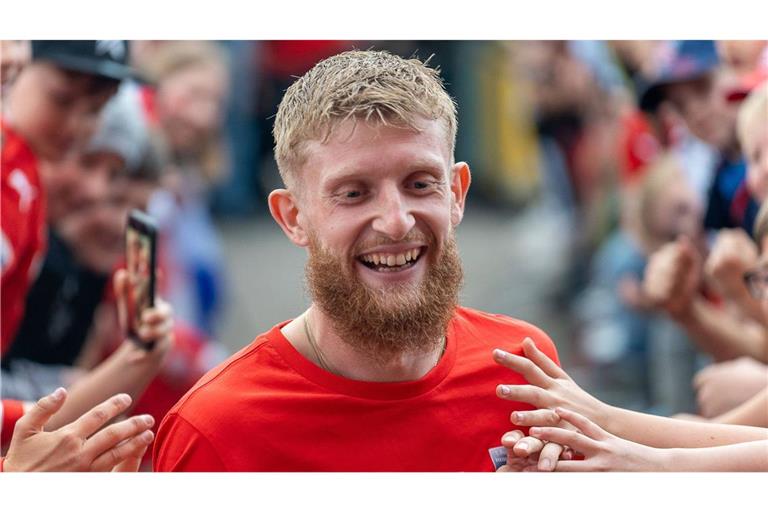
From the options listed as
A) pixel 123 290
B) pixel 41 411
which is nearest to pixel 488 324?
pixel 41 411

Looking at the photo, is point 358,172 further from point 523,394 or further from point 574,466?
point 574,466

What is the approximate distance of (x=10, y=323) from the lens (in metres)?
3.93

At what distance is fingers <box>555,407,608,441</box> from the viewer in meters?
2.12

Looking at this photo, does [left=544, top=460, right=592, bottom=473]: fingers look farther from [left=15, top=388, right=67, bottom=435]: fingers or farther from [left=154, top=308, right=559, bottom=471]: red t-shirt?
[left=15, top=388, right=67, bottom=435]: fingers

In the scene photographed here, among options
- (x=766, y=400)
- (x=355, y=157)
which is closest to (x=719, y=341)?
(x=766, y=400)

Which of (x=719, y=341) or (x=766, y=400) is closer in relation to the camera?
(x=766, y=400)

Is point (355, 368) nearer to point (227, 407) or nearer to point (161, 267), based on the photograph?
point (227, 407)

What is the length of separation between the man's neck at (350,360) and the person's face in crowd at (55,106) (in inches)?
75.3

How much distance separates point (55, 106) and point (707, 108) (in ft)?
9.35

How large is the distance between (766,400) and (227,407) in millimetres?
1570

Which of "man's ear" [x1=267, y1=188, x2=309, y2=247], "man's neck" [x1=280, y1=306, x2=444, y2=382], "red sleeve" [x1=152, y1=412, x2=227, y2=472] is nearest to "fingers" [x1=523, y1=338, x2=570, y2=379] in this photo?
"man's neck" [x1=280, y1=306, x2=444, y2=382]

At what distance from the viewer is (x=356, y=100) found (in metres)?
2.10

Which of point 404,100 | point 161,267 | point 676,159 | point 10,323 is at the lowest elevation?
point 10,323

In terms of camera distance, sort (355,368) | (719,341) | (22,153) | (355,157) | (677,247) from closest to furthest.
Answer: (355,157), (355,368), (22,153), (719,341), (677,247)
